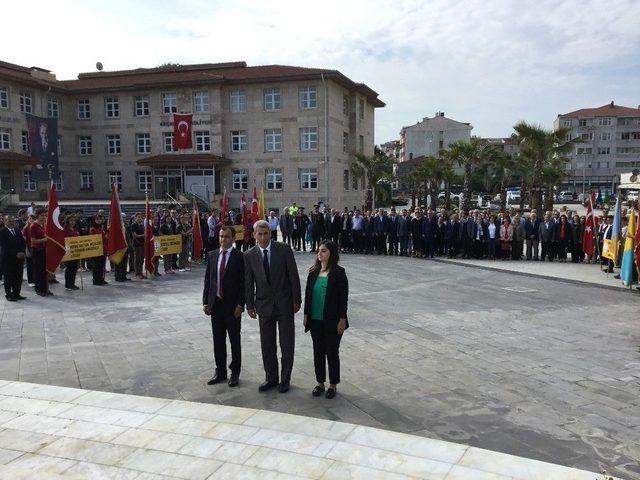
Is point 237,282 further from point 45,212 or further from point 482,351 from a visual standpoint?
point 45,212

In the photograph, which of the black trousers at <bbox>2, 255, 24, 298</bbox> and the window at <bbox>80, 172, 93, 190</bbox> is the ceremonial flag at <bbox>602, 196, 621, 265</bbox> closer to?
the black trousers at <bbox>2, 255, 24, 298</bbox>

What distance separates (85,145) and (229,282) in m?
46.8

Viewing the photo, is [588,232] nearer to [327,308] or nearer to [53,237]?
[327,308]

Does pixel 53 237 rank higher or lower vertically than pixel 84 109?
lower

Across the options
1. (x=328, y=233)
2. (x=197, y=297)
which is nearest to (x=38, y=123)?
(x=328, y=233)

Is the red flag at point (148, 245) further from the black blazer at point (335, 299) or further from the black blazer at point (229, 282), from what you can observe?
the black blazer at point (335, 299)

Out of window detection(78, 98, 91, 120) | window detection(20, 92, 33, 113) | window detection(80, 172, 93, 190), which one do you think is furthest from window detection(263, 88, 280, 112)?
window detection(20, 92, 33, 113)

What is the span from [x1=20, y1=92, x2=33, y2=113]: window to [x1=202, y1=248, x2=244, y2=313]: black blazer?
44.8 meters

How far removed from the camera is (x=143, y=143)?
46.3 m

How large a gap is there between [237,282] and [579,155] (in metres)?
106

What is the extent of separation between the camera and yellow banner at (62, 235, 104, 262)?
13.2 meters

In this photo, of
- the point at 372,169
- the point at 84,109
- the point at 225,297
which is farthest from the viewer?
the point at 84,109

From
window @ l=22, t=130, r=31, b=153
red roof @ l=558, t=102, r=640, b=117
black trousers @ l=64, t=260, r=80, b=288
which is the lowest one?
black trousers @ l=64, t=260, r=80, b=288

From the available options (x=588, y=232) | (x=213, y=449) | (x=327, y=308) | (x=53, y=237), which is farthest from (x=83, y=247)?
(x=588, y=232)
